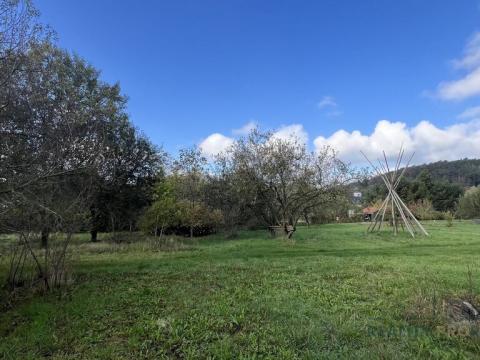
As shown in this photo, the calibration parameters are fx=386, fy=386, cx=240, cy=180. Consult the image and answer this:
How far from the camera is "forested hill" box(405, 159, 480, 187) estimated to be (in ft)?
325

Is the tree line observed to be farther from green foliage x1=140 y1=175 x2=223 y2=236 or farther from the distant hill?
the distant hill

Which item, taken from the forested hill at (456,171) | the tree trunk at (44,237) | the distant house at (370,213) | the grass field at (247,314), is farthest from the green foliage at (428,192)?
the tree trunk at (44,237)

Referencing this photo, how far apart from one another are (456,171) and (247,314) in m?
118

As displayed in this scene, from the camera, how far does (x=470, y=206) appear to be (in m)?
50.6

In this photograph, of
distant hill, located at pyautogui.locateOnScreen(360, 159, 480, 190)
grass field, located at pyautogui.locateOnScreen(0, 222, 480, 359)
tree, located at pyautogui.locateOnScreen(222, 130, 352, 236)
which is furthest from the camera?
distant hill, located at pyautogui.locateOnScreen(360, 159, 480, 190)

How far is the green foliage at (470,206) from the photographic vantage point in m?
49.1

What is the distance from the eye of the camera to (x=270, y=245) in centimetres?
1777

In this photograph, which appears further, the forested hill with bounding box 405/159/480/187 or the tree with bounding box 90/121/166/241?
the forested hill with bounding box 405/159/480/187

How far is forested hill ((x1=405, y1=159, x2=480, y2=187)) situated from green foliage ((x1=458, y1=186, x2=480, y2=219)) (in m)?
43.7

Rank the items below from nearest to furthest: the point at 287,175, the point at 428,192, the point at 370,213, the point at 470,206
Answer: the point at 287,175, the point at 470,206, the point at 370,213, the point at 428,192

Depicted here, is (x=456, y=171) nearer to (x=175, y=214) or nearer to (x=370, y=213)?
(x=370, y=213)

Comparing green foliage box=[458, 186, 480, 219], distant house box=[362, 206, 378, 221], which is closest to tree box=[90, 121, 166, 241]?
distant house box=[362, 206, 378, 221]

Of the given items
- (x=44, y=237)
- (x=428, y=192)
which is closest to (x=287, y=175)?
(x=44, y=237)

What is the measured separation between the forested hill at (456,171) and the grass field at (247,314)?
93.5 metres
